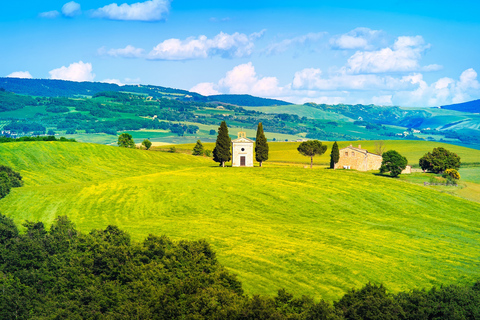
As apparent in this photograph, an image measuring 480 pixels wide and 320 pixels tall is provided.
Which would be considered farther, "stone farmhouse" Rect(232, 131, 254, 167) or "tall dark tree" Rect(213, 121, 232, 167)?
"stone farmhouse" Rect(232, 131, 254, 167)

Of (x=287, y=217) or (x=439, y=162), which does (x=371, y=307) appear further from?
(x=439, y=162)

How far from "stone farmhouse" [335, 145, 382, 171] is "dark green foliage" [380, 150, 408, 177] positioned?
8688 mm

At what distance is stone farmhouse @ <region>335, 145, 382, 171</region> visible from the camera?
5084 inches

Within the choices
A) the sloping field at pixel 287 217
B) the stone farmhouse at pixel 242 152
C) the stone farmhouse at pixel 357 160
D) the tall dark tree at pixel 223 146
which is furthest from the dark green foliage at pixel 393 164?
the tall dark tree at pixel 223 146

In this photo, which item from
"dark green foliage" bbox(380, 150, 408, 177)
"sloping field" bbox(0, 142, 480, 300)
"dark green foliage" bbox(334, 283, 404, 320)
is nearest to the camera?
"dark green foliage" bbox(334, 283, 404, 320)

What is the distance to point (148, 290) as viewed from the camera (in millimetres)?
42000

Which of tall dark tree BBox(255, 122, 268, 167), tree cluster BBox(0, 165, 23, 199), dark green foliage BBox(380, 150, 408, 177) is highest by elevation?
tall dark tree BBox(255, 122, 268, 167)

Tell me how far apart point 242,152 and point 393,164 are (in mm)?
35930

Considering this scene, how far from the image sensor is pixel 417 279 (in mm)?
53219

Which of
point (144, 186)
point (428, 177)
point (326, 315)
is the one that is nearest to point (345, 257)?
point (326, 315)

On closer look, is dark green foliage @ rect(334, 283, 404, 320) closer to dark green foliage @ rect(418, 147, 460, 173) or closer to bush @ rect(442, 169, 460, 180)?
bush @ rect(442, 169, 460, 180)

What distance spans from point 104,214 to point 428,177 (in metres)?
76.8

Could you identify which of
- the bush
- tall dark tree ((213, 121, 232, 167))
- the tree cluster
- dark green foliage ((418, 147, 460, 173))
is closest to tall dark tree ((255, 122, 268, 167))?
tall dark tree ((213, 121, 232, 167))

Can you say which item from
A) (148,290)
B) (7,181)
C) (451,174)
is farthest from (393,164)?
(148,290)
